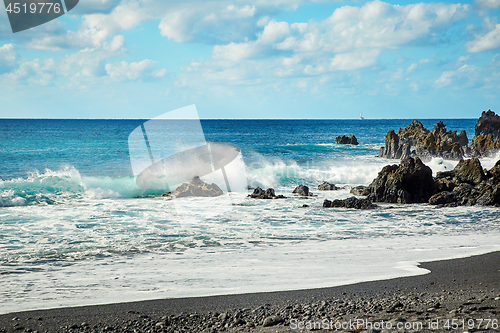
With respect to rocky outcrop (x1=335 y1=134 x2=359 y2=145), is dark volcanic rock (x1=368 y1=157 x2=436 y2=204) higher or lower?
lower

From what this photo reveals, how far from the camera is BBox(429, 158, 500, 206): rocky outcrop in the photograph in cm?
1190

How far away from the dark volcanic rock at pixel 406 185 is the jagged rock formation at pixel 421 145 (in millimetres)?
14287

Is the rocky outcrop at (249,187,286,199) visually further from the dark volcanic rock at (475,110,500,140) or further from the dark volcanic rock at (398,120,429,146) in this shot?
the dark volcanic rock at (475,110,500,140)

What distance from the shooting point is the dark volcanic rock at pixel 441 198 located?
12.2m

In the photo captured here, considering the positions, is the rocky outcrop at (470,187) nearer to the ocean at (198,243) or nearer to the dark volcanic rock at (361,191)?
the ocean at (198,243)

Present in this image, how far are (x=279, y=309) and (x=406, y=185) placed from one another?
10334mm

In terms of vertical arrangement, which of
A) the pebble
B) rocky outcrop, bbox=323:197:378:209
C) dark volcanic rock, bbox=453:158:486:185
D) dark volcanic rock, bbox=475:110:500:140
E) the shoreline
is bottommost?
rocky outcrop, bbox=323:197:378:209

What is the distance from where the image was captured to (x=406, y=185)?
13.1 metres

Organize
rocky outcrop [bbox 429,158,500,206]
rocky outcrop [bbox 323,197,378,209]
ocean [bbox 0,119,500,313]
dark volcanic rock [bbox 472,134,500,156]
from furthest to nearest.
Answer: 1. dark volcanic rock [bbox 472,134,500,156]
2. rocky outcrop [bbox 429,158,500,206]
3. rocky outcrop [bbox 323,197,378,209]
4. ocean [bbox 0,119,500,313]

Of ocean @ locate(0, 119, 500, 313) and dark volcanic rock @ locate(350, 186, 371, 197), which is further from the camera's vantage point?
dark volcanic rock @ locate(350, 186, 371, 197)

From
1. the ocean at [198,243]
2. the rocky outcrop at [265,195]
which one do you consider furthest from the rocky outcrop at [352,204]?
the rocky outcrop at [265,195]

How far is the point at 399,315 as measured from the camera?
3793 millimetres

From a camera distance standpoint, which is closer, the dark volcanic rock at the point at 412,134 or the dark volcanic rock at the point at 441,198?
the dark volcanic rock at the point at 441,198

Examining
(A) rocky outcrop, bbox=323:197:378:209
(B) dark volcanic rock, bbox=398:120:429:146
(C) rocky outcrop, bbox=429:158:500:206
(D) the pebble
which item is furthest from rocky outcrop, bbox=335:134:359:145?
(D) the pebble
